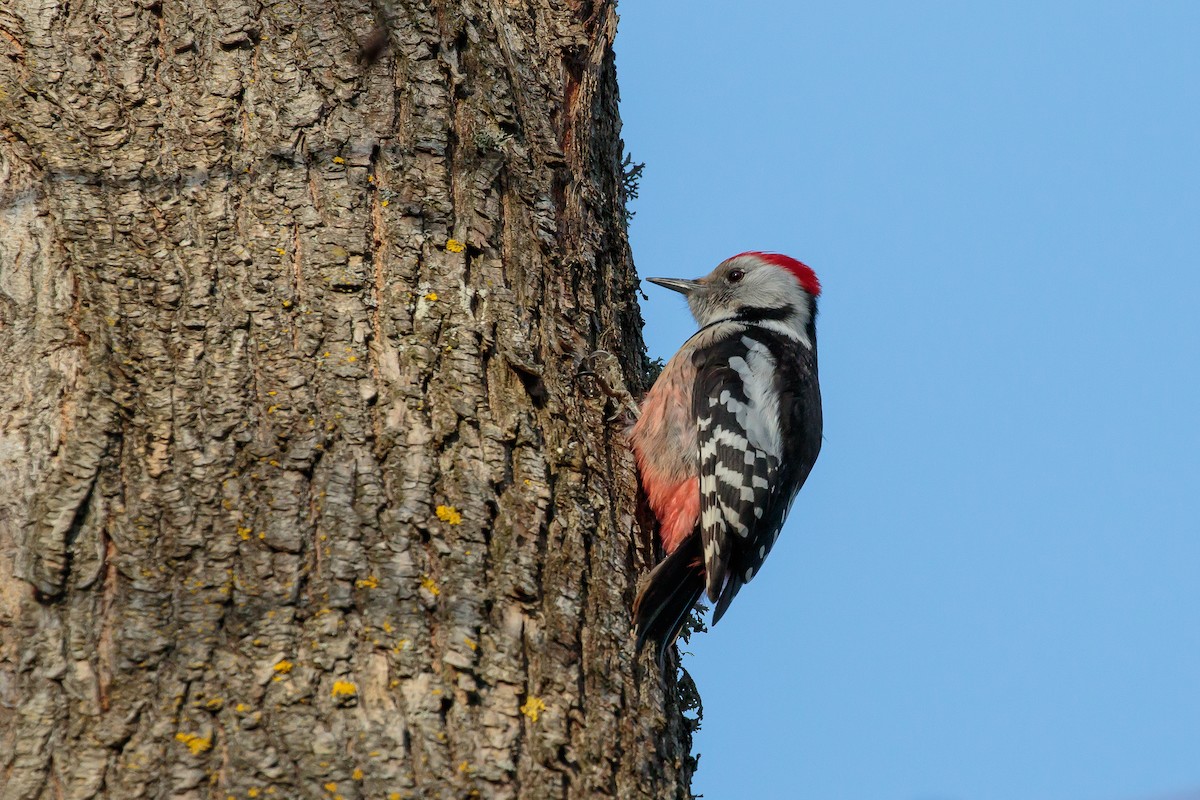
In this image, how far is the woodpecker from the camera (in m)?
2.86

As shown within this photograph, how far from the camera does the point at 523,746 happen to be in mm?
1792

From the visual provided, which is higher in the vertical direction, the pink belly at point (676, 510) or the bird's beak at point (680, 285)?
the bird's beak at point (680, 285)

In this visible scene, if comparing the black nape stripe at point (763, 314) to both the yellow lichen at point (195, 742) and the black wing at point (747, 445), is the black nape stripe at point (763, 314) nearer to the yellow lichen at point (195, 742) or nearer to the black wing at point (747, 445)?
the black wing at point (747, 445)

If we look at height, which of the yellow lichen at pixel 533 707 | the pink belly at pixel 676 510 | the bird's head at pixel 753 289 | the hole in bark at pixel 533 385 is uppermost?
the bird's head at pixel 753 289

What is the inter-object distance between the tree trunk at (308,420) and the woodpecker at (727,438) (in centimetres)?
25

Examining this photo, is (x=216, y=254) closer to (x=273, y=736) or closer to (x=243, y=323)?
(x=243, y=323)

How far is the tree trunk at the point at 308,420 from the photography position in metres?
1.74

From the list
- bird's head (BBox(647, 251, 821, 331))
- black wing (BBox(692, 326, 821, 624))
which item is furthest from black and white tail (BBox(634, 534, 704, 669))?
bird's head (BBox(647, 251, 821, 331))

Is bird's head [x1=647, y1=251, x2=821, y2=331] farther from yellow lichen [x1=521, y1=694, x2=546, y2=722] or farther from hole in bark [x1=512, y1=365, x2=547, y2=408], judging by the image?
yellow lichen [x1=521, y1=694, x2=546, y2=722]

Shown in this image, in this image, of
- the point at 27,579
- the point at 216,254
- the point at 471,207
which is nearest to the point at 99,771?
the point at 27,579

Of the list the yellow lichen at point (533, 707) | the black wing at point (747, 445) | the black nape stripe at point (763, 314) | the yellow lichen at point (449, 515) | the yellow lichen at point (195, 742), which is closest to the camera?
the yellow lichen at point (195, 742)

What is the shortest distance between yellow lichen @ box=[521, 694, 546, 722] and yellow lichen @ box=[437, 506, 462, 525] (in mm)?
334

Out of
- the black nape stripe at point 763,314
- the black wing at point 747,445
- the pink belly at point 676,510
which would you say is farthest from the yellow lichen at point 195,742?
the black nape stripe at point 763,314

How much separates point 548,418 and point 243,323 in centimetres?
62
